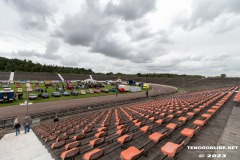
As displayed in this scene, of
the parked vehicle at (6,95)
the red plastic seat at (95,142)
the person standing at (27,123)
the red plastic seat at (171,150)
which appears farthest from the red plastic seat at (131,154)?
the parked vehicle at (6,95)

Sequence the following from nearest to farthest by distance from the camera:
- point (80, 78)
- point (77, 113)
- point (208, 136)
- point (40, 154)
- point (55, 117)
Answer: point (208, 136) < point (40, 154) < point (55, 117) < point (77, 113) < point (80, 78)

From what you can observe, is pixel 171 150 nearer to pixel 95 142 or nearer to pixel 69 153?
pixel 95 142

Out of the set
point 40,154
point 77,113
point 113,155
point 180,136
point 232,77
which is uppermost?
point 232,77

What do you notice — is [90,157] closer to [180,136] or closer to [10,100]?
[180,136]

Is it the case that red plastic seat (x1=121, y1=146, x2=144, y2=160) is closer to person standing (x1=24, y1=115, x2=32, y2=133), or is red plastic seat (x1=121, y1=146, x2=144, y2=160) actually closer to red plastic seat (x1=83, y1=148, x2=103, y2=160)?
red plastic seat (x1=83, y1=148, x2=103, y2=160)

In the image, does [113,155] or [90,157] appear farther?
[113,155]

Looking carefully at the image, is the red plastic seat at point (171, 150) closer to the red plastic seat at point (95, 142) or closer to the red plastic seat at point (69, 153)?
the red plastic seat at point (95, 142)

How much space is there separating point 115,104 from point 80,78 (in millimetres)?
72856

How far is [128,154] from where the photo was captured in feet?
14.4

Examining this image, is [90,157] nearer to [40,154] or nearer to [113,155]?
[113,155]

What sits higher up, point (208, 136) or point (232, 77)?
point (232, 77)

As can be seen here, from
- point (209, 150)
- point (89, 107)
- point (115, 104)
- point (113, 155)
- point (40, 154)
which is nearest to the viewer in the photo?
point (209, 150)

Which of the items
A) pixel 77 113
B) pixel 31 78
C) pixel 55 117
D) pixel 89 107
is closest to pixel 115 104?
pixel 89 107

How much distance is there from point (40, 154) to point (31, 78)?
81331 millimetres
